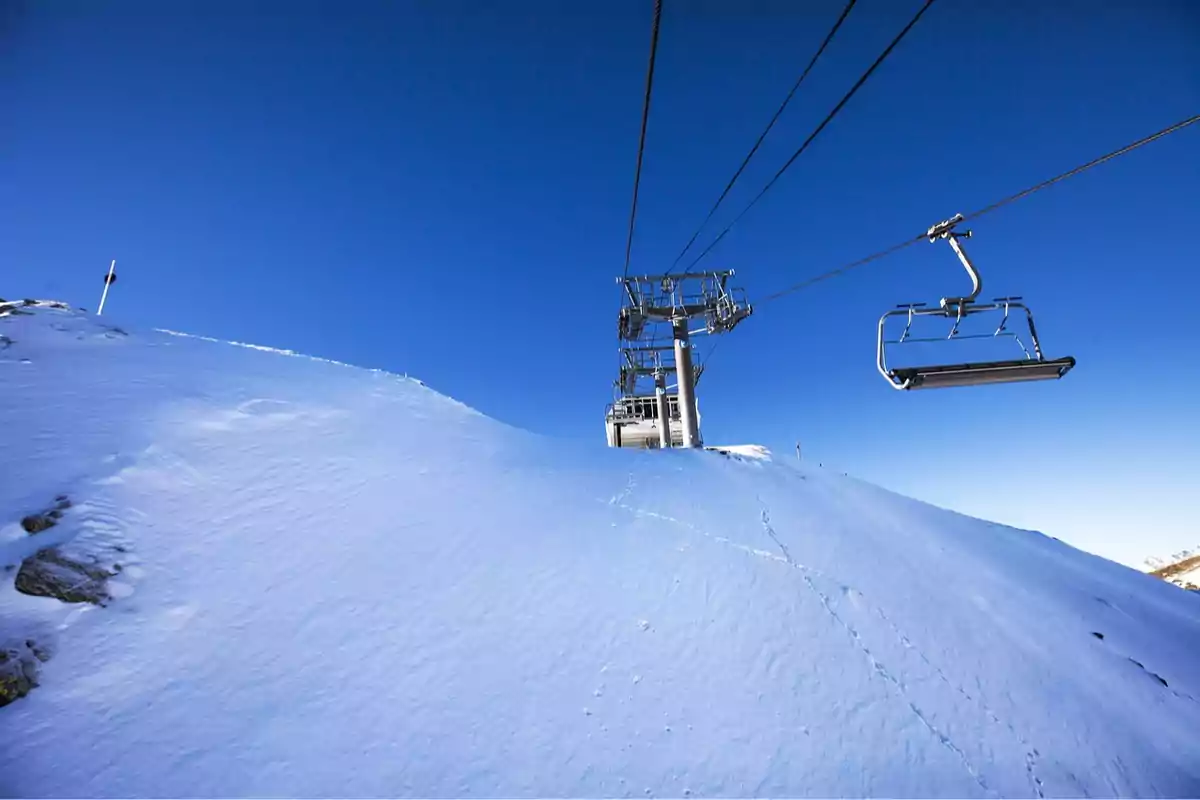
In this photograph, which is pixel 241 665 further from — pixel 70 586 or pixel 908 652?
pixel 908 652

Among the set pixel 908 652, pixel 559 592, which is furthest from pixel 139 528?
pixel 908 652

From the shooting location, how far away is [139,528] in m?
3.55

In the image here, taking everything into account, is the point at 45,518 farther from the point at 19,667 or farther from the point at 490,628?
the point at 490,628

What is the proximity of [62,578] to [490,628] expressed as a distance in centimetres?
269

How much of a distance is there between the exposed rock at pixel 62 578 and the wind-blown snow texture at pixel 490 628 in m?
0.07

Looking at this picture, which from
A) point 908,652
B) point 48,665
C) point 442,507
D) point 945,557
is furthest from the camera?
point 945,557

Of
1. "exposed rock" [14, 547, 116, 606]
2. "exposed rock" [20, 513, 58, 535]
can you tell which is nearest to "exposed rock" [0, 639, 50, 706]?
"exposed rock" [14, 547, 116, 606]

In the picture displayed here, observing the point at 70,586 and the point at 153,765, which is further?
the point at 70,586

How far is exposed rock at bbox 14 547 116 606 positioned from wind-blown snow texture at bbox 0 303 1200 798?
0.07 metres

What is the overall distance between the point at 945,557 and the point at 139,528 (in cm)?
745

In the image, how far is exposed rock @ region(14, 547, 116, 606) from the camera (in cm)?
298

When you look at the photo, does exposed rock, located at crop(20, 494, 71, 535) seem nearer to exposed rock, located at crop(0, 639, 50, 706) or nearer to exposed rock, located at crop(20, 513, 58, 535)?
exposed rock, located at crop(20, 513, 58, 535)

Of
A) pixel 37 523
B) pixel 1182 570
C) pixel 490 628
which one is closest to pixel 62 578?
pixel 37 523

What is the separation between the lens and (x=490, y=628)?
352 centimetres
